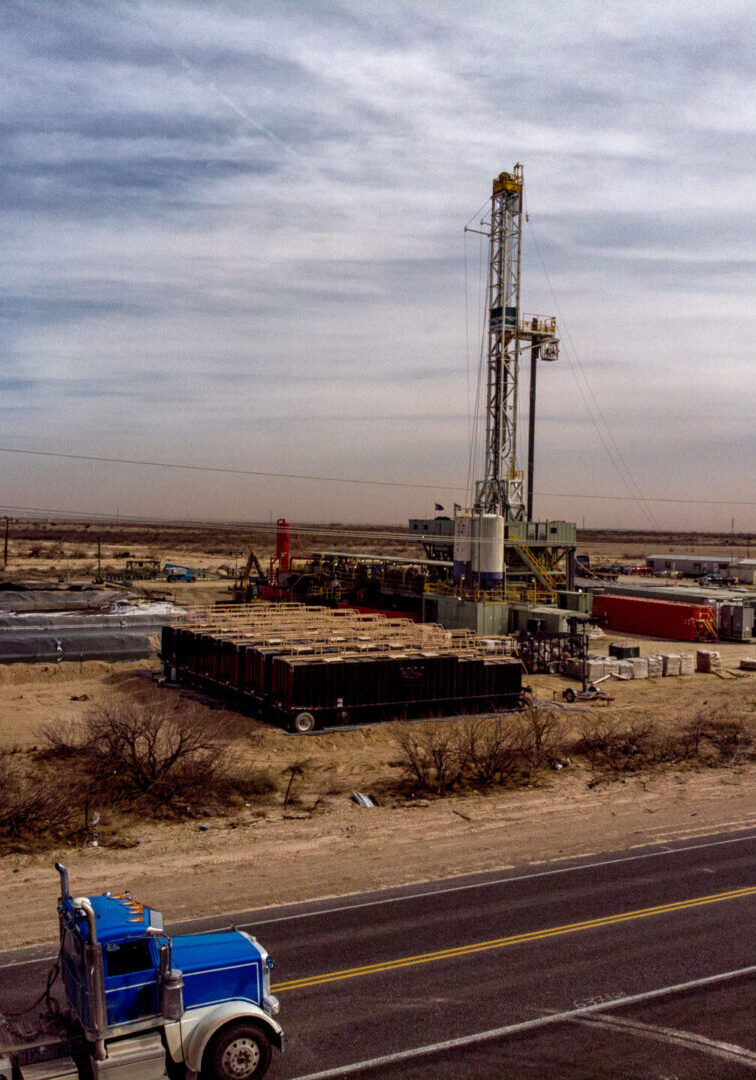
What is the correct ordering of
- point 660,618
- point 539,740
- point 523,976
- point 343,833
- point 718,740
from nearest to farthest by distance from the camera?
point 523,976 → point 343,833 → point 539,740 → point 718,740 → point 660,618

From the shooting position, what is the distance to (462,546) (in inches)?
2023

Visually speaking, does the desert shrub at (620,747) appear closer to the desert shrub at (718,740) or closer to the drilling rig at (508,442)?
the desert shrub at (718,740)

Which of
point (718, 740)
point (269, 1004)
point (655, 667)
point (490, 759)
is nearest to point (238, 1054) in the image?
point (269, 1004)

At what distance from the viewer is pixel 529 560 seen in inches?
2194

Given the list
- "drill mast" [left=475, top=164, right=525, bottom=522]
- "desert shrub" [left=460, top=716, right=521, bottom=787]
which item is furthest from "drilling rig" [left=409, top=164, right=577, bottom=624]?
"desert shrub" [left=460, top=716, right=521, bottom=787]

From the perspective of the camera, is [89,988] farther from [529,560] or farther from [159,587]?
[159,587]

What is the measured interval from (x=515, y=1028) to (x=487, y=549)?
128 ft

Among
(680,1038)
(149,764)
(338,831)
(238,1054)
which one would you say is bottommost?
(338,831)

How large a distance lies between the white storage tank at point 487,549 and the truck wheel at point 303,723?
21.1 m

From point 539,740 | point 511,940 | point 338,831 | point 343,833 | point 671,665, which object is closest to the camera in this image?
point 511,940

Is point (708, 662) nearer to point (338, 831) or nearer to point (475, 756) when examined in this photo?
point (475, 756)

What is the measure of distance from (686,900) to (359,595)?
4263cm

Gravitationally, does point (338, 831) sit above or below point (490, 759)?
below

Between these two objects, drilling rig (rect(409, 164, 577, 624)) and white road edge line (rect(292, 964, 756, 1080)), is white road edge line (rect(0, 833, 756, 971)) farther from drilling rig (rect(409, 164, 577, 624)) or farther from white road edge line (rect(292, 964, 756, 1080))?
drilling rig (rect(409, 164, 577, 624))
